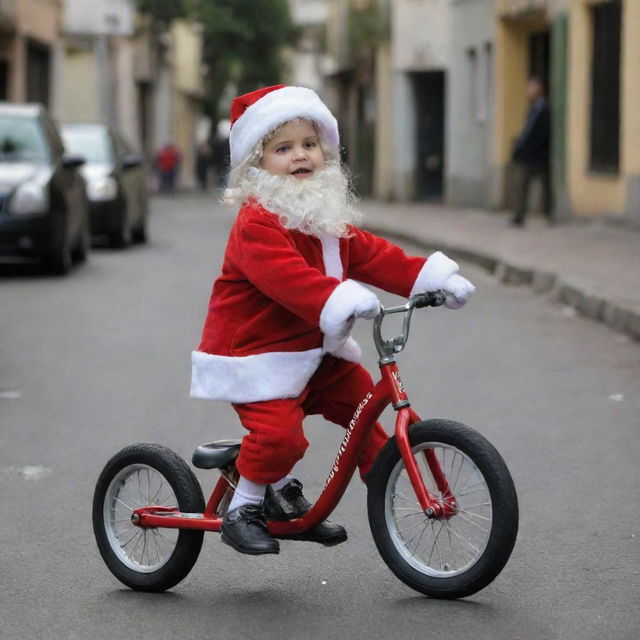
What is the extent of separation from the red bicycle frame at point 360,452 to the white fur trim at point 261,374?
0.63 ft

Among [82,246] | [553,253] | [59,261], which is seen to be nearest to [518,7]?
[553,253]

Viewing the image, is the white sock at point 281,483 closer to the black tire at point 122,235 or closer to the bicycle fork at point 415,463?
the bicycle fork at point 415,463

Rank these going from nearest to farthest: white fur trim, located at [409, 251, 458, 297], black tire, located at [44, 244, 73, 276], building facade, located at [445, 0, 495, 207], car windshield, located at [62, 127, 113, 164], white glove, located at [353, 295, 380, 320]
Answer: white glove, located at [353, 295, 380, 320]
white fur trim, located at [409, 251, 458, 297]
black tire, located at [44, 244, 73, 276]
car windshield, located at [62, 127, 113, 164]
building facade, located at [445, 0, 495, 207]

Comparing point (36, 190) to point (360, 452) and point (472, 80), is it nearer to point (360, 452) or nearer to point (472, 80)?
point (360, 452)

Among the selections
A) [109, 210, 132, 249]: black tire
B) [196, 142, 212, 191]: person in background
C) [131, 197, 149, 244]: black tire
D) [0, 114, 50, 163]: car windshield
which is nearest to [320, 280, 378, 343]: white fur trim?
[0, 114, 50, 163]: car windshield

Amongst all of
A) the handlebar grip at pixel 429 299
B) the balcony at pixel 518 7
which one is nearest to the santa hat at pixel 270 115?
the handlebar grip at pixel 429 299

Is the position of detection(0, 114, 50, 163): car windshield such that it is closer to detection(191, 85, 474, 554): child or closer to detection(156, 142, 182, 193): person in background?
detection(191, 85, 474, 554): child

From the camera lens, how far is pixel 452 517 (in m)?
4.44

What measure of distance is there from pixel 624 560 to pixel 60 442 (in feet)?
9.67

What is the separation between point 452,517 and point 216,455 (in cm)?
71

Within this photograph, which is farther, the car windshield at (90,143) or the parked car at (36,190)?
the car windshield at (90,143)

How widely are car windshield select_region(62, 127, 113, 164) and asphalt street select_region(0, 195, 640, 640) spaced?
597 cm

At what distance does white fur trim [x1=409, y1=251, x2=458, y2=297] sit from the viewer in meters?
4.61

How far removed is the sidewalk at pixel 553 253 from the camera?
12094mm
